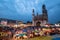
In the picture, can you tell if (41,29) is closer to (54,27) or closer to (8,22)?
(54,27)

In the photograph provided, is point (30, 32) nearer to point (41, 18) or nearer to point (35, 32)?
point (35, 32)

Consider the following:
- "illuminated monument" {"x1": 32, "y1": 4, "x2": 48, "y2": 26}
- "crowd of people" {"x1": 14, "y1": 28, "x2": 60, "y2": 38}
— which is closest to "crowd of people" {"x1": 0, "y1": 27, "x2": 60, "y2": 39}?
"crowd of people" {"x1": 14, "y1": 28, "x2": 60, "y2": 38}

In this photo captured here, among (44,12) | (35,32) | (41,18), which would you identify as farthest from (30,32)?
(44,12)

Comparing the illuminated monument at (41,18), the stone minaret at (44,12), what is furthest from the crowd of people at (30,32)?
the stone minaret at (44,12)

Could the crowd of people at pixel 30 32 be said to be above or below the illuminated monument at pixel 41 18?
below

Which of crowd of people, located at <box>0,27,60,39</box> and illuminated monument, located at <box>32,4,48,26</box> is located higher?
illuminated monument, located at <box>32,4,48,26</box>

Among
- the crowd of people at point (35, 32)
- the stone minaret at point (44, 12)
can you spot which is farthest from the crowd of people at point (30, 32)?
the stone minaret at point (44, 12)

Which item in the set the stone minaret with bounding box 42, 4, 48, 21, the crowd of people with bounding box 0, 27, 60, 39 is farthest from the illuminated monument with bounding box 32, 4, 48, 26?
the crowd of people with bounding box 0, 27, 60, 39

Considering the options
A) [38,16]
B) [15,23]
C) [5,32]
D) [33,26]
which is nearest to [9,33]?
[5,32]

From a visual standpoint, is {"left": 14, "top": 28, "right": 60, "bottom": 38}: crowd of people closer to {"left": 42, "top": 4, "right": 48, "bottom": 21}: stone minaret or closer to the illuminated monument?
the illuminated monument

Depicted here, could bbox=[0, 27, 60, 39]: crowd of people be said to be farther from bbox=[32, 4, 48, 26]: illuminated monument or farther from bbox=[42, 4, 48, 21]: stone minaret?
bbox=[42, 4, 48, 21]: stone minaret

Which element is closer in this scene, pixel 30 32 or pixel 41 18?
pixel 30 32

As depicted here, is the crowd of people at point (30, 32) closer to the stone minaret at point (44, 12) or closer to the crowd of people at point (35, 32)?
the crowd of people at point (35, 32)

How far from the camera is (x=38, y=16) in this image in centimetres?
308
